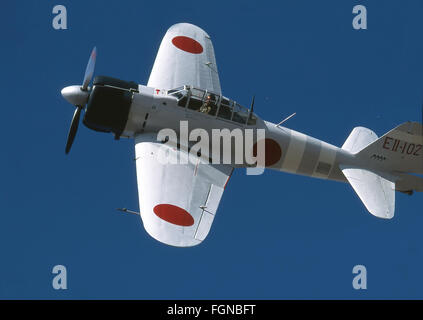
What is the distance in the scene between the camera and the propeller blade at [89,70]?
1947cm

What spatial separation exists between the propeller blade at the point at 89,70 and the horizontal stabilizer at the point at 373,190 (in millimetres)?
7713

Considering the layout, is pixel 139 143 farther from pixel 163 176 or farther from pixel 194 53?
pixel 194 53

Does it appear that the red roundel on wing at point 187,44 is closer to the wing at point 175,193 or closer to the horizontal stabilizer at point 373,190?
the wing at point 175,193

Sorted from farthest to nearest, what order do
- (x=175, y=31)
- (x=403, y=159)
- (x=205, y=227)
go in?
(x=175, y=31), (x=403, y=159), (x=205, y=227)

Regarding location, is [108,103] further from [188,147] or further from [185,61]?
[185,61]

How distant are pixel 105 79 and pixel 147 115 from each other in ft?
4.94

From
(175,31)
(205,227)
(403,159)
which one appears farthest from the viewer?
(175,31)

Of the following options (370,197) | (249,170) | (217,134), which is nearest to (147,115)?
(217,134)

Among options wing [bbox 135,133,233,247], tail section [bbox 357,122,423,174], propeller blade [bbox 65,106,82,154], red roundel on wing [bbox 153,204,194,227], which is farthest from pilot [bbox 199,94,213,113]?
tail section [bbox 357,122,423,174]

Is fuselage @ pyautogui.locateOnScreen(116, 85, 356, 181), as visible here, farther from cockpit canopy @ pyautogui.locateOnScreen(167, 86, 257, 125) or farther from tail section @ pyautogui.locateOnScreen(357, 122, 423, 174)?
tail section @ pyautogui.locateOnScreen(357, 122, 423, 174)

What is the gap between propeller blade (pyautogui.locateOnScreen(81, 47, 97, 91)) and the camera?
1947 centimetres

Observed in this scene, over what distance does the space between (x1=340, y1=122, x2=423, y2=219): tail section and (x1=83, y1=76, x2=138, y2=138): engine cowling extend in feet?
21.6

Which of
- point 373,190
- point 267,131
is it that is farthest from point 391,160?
point 267,131

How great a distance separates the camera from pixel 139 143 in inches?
770
